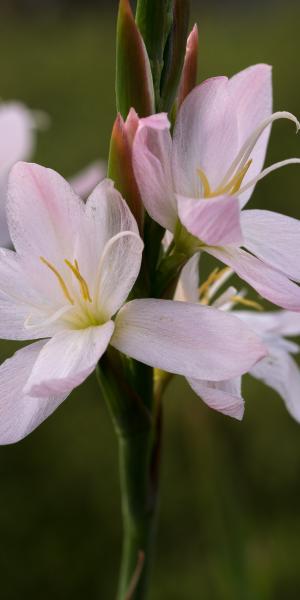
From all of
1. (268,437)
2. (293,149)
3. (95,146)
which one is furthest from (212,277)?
(95,146)

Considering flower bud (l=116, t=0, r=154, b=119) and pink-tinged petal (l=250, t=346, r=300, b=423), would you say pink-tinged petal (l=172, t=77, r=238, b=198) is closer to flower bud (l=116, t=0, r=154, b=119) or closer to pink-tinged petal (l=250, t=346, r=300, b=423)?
flower bud (l=116, t=0, r=154, b=119)

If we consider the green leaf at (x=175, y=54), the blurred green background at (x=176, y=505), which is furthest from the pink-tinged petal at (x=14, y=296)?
the blurred green background at (x=176, y=505)

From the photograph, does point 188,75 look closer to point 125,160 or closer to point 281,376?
point 125,160

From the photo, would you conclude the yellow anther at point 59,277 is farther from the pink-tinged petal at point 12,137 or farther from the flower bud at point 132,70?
the pink-tinged petal at point 12,137

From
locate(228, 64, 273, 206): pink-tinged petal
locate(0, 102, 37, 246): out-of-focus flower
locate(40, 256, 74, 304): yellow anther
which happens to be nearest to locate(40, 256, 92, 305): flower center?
locate(40, 256, 74, 304): yellow anther

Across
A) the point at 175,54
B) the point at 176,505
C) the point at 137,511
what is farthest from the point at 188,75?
the point at 176,505

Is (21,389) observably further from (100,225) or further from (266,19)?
(266,19)
